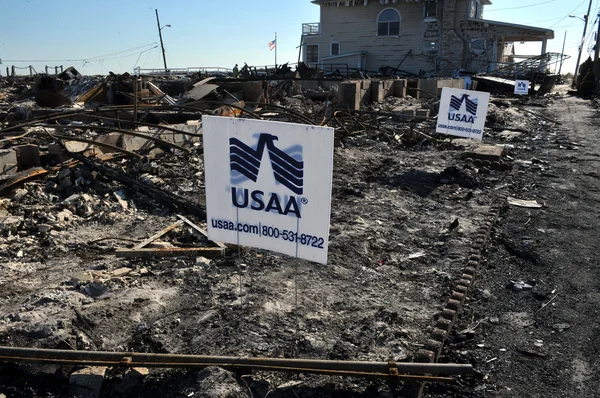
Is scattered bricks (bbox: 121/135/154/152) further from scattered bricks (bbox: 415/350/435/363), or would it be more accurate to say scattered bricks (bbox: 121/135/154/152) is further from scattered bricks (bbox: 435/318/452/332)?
scattered bricks (bbox: 415/350/435/363)

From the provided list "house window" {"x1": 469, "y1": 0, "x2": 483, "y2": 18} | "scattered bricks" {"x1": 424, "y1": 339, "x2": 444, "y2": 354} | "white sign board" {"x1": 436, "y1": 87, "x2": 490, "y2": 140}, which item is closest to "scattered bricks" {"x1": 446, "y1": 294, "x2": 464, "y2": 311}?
"scattered bricks" {"x1": 424, "y1": 339, "x2": 444, "y2": 354}

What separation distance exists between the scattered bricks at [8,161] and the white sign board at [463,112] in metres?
8.75

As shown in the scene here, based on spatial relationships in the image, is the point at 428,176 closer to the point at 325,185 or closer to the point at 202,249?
the point at 202,249

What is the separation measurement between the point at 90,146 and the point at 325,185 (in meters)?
6.56

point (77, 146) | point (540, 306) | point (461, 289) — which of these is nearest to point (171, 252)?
point (461, 289)

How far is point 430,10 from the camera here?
40.2 meters

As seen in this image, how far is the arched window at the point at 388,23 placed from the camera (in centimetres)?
4197

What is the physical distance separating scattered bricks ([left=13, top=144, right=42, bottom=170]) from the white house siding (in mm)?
37753

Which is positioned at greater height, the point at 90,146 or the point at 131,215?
the point at 90,146

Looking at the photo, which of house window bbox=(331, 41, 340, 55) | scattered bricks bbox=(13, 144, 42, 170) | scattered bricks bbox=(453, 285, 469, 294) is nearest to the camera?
scattered bricks bbox=(453, 285, 469, 294)

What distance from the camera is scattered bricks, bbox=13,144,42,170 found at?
767cm

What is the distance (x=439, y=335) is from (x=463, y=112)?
8322 mm

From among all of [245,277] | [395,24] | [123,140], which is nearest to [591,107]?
[395,24]

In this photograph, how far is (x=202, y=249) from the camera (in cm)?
533
